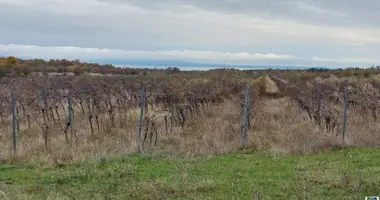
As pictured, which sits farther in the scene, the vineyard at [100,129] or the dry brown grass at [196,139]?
the vineyard at [100,129]

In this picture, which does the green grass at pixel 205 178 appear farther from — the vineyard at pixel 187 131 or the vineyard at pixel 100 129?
the vineyard at pixel 100 129

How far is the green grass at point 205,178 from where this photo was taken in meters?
6.57

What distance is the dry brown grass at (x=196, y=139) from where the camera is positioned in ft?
32.0

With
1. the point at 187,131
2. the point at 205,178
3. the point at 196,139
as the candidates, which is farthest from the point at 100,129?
the point at 205,178

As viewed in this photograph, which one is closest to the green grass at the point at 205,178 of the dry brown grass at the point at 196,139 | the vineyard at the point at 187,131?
the dry brown grass at the point at 196,139

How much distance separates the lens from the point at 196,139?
37.2ft

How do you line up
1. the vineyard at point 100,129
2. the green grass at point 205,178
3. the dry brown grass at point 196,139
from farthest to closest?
the vineyard at point 100,129
the dry brown grass at point 196,139
the green grass at point 205,178

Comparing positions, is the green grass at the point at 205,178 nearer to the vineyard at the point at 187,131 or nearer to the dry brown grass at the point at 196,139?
the dry brown grass at the point at 196,139

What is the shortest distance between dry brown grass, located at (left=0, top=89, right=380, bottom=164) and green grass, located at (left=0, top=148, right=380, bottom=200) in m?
0.62

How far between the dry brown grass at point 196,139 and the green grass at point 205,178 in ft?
2.05

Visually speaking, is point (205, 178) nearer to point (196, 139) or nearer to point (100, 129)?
point (196, 139)

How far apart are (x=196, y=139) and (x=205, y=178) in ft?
12.8

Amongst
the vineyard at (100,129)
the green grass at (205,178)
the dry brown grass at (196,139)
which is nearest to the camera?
the green grass at (205,178)

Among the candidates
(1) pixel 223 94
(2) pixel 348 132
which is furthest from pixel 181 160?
(1) pixel 223 94
